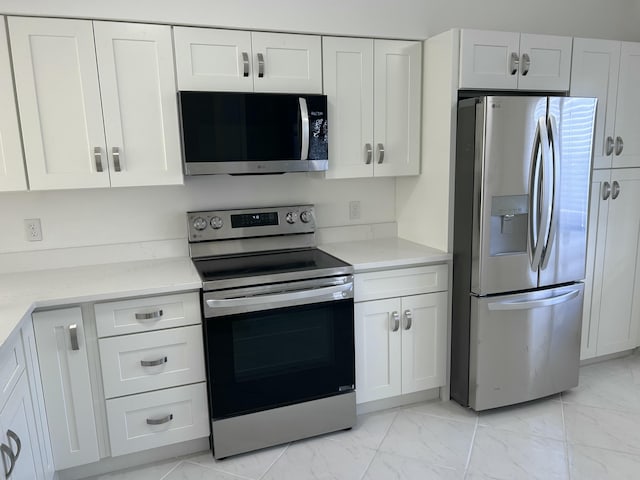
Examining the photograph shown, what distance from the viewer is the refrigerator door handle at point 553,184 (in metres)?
2.34

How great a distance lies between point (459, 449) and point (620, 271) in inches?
63.1

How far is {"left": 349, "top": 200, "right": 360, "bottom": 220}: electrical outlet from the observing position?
9.73 ft

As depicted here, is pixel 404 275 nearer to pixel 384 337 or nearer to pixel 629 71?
pixel 384 337

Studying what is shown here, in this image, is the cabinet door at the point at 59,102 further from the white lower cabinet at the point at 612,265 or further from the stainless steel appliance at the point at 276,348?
the white lower cabinet at the point at 612,265

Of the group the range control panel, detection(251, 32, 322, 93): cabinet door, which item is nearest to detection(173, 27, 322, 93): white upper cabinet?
detection(251, 32, 322, 93): cabinet door

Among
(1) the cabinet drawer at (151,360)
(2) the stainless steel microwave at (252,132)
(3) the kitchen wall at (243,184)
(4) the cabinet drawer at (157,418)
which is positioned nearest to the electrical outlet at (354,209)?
(3) the kitchen wall at (243,184)

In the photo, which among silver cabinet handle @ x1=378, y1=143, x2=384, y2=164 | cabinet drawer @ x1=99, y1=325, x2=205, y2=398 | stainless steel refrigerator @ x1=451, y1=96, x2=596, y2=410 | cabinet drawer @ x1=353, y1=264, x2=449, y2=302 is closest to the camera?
cabinet drawer @ x1=99, y1=325, x2=205, y2=398

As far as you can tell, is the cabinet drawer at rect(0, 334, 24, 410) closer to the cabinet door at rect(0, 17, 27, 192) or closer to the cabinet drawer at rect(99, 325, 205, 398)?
the cabinet drawer at rect(99, 325, 205, 398)

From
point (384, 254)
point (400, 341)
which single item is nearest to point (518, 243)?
point (384, 254)

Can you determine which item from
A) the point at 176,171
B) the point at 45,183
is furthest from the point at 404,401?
the point at 45,183

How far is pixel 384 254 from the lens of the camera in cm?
257

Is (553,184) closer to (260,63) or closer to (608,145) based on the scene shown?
(608,145)

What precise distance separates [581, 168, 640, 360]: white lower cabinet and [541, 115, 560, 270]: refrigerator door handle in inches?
21.7

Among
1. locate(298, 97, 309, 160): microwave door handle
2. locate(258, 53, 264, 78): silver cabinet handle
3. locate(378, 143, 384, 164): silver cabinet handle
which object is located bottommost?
locate(378, 143, 384, 164): silver cabinet handle
